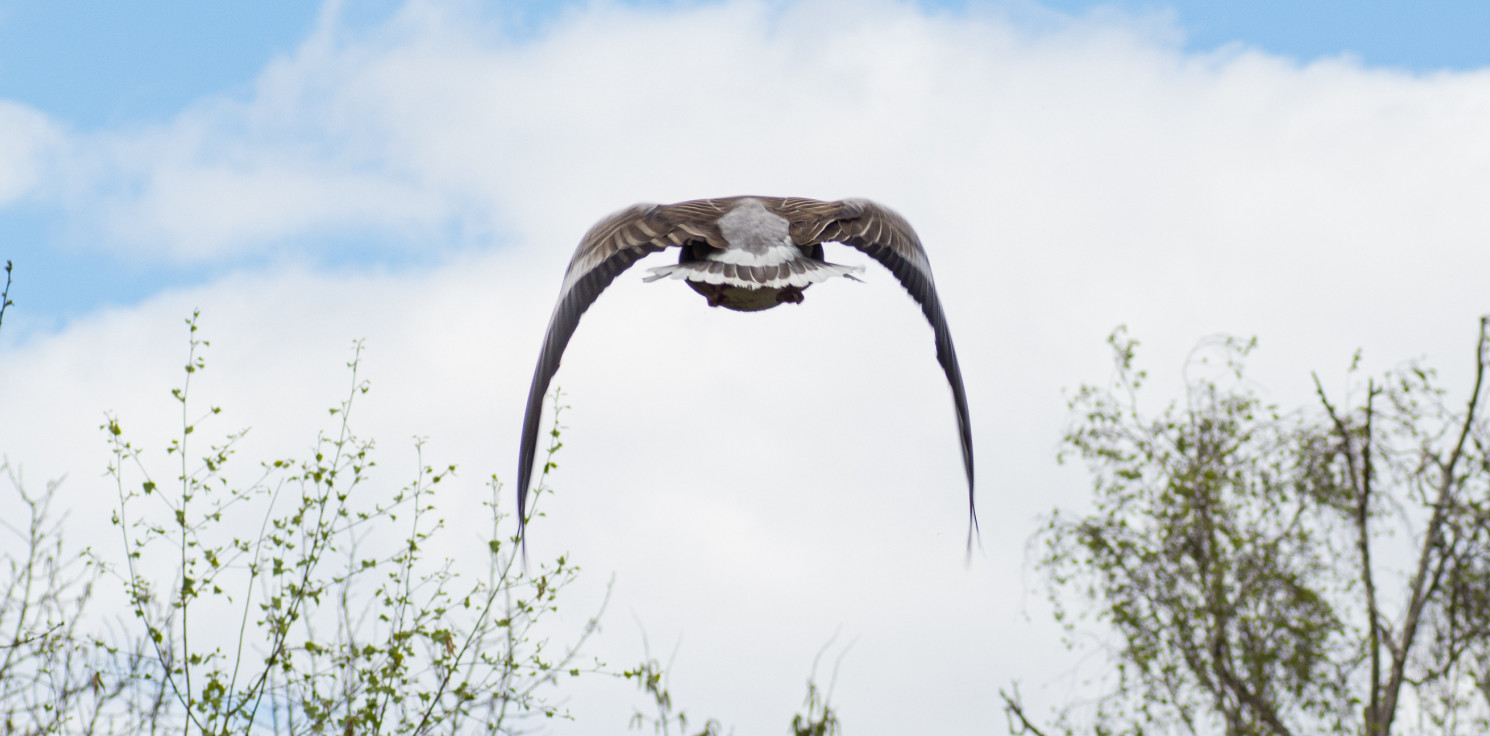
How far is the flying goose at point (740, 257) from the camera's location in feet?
17.6

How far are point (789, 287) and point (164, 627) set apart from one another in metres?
3.45

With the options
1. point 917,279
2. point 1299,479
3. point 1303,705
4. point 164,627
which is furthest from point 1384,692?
point 164,627

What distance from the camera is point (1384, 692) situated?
1284cm

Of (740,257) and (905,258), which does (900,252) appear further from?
(740,257)

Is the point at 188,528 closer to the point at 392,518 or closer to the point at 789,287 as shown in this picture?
the point at 392,518

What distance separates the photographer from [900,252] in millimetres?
6164

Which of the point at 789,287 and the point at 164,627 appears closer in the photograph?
the point at 789,287

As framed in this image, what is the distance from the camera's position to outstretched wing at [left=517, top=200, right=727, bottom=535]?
5270 mm

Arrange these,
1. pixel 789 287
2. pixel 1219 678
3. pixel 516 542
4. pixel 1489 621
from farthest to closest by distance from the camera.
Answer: pixel 1219 678, pixel 1489 621, pixel 516 542, pixel 789 287

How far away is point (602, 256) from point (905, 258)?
1465 millimetres

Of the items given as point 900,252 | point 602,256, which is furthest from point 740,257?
point 900,252

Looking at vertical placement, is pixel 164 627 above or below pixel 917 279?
below

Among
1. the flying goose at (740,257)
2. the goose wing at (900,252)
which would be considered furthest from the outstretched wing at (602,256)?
the goose wing at (900,252)

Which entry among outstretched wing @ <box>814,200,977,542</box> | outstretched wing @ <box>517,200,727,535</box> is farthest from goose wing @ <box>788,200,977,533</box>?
outstretched wing @ <box>517,200,727,535</box>
